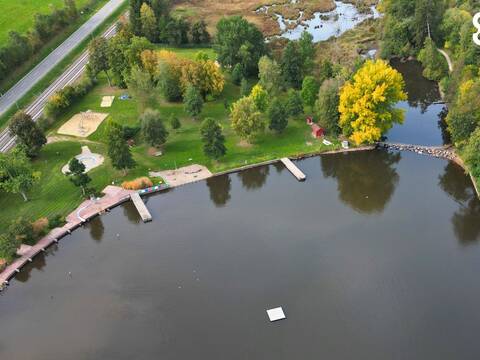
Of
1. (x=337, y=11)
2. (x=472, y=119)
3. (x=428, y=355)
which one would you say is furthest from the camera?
(x=337, y=11)

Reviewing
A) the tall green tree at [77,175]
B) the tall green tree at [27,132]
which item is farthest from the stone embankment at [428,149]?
the tall green tree at [27,132]

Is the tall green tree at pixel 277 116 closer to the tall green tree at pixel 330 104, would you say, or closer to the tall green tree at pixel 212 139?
the tall green tree at pixel 330 104

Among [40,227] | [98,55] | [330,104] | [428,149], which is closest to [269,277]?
[40,227]

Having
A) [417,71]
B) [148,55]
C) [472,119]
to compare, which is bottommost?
[417,71]

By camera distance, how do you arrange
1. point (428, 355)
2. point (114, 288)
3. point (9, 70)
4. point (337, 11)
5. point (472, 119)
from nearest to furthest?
point (428, 355) → point (114, 288) → point (472, 119) → point (9, 70) → point (337, 11)

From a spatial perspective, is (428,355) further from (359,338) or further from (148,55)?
(148,55)

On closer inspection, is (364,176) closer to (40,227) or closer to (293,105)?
(293,105)

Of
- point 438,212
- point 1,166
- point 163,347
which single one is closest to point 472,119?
point 438,212
